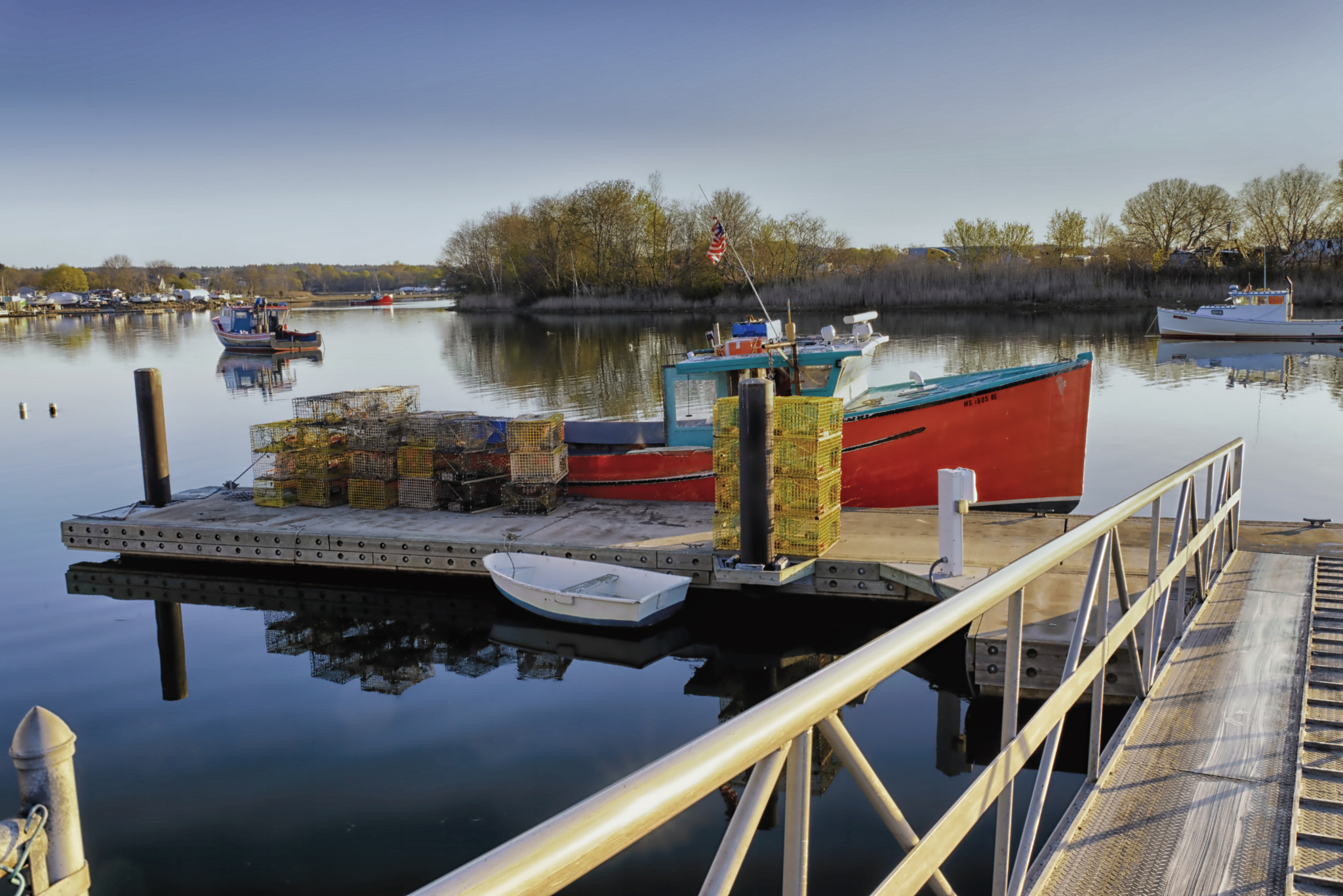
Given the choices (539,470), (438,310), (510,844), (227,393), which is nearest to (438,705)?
(539,470)

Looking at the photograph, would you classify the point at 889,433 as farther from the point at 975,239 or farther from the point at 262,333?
the point at 975,239

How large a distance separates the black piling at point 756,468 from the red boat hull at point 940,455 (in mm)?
3327

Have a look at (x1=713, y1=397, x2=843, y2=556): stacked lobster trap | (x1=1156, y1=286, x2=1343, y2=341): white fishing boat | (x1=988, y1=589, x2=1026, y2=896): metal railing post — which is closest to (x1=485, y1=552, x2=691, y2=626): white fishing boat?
(x1=713, y1=397, x2=843, y2=556): stacked lobster trap

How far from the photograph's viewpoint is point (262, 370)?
4834 centimetres

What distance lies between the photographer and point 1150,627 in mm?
4691

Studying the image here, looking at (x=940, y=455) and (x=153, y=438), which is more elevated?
(x=153, y=438)

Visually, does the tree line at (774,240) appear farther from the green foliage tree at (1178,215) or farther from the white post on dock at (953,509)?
the white post on dock at (953,509)

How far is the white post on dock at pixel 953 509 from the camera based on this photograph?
8859 millimetres

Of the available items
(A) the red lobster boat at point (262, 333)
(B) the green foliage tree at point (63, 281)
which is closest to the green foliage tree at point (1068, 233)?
(A) the red lobster boat at point (262, 333)

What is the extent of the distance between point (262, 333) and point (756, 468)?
179 feet

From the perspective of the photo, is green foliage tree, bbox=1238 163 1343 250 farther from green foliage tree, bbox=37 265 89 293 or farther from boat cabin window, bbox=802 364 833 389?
green foliage tree, bbox=37 265 89 293

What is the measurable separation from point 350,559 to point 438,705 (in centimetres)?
362

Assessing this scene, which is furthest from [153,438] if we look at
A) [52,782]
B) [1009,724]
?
[1009,724]

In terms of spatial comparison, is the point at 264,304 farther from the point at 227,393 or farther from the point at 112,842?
the point at 112,842
